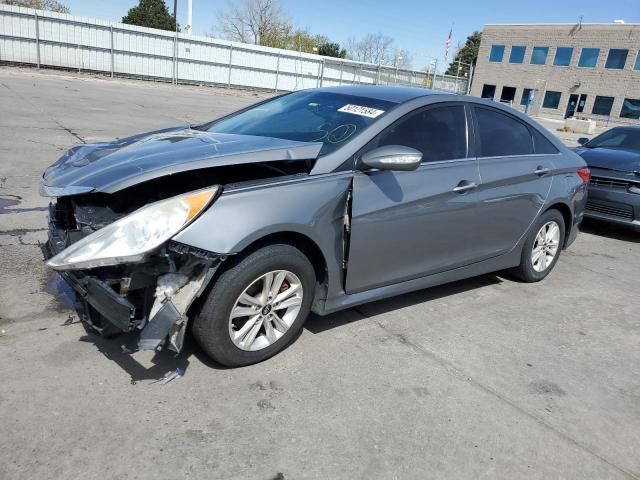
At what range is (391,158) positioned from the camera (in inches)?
129

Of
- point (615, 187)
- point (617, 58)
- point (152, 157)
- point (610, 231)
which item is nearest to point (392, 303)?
point (152, 157)

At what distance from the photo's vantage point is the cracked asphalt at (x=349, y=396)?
2.46 metres

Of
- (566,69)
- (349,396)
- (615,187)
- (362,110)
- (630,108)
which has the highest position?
(566,69)

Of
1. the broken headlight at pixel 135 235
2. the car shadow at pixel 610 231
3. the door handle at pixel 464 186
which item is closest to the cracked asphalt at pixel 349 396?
the broken headlight at pixel 135 235

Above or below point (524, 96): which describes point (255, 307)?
below

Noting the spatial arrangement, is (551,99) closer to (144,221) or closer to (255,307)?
(255,307)

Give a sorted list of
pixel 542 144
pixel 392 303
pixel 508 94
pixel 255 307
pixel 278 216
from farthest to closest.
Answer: pixel 508 94
pixel 542 144
pixel 392 303
pixel 255 307
pixel 278 216

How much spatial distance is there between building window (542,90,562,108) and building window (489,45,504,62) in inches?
265

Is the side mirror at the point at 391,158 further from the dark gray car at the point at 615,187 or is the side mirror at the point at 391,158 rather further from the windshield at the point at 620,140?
the windshield at the point at 620,140

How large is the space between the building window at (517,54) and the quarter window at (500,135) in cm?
5636

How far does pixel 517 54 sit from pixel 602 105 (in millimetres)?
10395

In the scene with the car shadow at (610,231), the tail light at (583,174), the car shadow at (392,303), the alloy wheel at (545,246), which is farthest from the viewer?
the car shadow at (610,231)

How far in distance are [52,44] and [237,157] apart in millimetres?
27358

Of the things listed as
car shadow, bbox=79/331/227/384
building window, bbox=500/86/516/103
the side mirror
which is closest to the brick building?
building window, bbox=500/86/516/103
